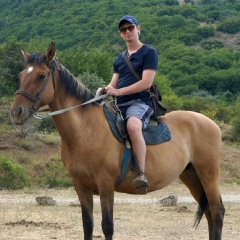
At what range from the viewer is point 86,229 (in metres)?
7.96

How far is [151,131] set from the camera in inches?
329

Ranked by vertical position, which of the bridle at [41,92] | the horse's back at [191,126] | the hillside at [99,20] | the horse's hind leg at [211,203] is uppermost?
the bridle at [41,92]

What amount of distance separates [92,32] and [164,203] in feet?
263

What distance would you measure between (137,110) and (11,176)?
527 inches

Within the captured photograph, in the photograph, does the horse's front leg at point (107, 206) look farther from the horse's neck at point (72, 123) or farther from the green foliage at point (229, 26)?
the green foliage at point (229, 26)

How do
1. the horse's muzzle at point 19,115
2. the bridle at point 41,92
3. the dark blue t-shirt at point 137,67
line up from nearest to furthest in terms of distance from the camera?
1. the horse's muzzle at point 19,115
2. the bridle at point 41,92
3. the dark blue t-shirt at point 137,67

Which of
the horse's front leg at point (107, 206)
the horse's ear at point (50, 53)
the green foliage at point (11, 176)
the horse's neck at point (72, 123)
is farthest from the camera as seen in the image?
the green foliage at point (11, 176)

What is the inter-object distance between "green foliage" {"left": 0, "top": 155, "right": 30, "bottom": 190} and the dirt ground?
267cm

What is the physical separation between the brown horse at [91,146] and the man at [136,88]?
0.21 meters

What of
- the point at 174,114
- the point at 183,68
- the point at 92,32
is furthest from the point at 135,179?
the point at 92,32

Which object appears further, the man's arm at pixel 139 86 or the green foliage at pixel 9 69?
the green foliage at pixel 9 69

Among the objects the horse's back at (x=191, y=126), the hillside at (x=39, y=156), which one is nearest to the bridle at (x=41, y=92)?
the horse's back at (x=191, y=126)

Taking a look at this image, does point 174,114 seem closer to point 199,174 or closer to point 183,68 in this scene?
point 199,174

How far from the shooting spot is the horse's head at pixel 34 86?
713 centimetres
